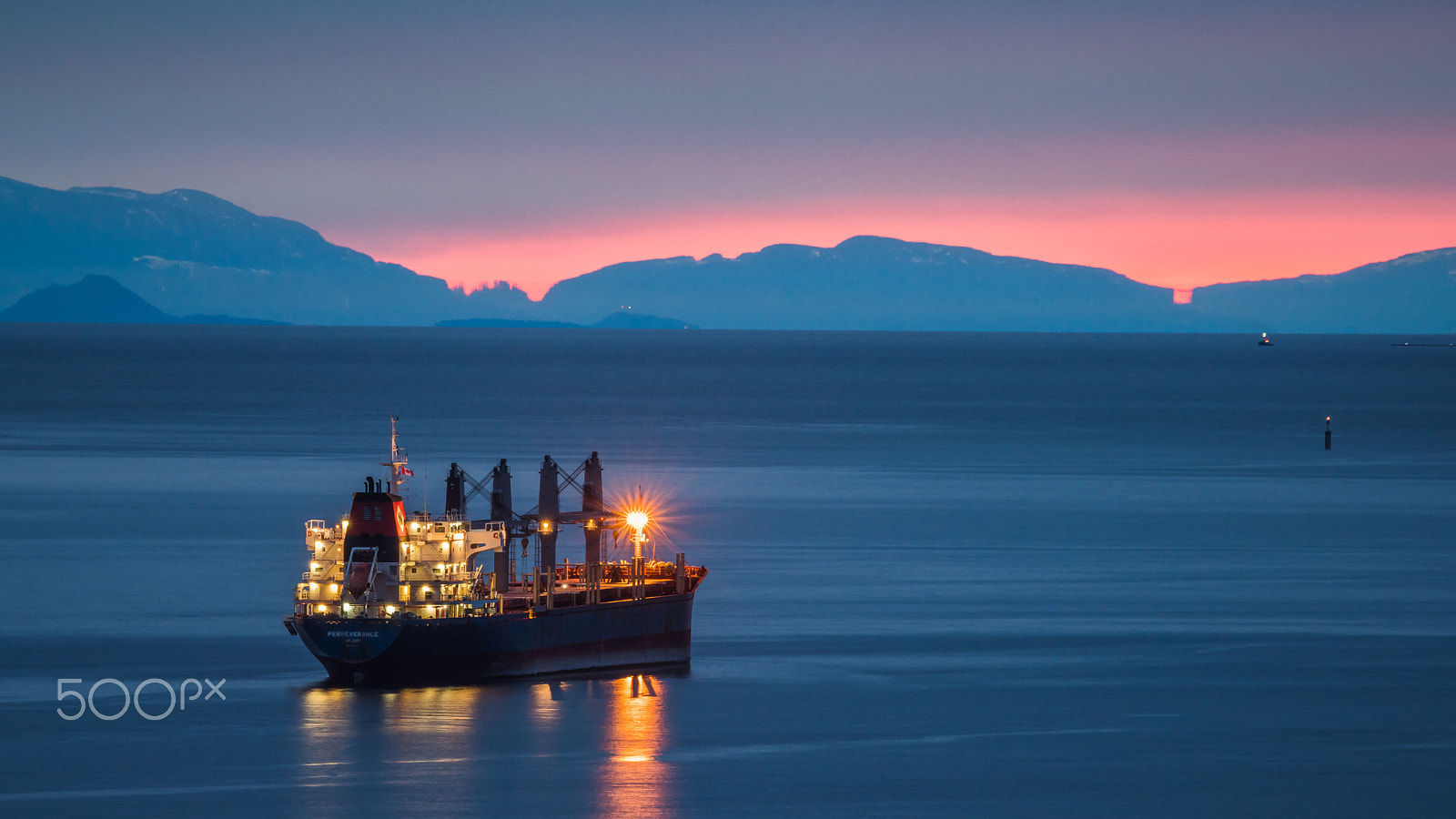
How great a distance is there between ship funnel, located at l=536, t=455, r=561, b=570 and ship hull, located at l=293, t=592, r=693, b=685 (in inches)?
207

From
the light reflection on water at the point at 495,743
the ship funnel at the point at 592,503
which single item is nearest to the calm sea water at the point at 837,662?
the light reflection on water at the point at 495,743

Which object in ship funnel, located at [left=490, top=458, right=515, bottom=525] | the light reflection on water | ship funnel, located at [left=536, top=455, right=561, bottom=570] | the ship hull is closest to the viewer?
the light reflection on water

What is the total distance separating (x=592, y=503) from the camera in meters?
63.3

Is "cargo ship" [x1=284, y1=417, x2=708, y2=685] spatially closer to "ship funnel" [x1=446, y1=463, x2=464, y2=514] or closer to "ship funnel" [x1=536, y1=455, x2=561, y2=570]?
"ship funnel" [x1=446, y1=463, x2=464, y2=514]

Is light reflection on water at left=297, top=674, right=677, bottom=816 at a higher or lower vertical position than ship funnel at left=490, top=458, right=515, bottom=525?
lower

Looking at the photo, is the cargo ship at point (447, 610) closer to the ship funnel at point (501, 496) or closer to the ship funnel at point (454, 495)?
the ship funnel at point (454, 495)

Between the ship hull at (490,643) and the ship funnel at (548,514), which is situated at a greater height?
the ship funnel at (548,514)

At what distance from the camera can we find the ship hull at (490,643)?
51.7 meters

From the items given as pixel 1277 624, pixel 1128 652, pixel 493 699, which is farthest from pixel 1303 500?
pixel 493 699

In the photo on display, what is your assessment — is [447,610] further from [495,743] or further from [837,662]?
[837,662]

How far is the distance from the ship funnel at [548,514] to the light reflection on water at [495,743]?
8013mm

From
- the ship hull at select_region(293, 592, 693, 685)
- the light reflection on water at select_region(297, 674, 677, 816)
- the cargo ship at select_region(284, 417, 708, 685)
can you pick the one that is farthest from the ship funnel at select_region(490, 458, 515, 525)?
the light reflection on water at select_region(297, 674, 677, 816)

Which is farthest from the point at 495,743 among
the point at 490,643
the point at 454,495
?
the point at 454,495

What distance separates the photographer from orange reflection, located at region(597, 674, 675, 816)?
41969 millimetres
